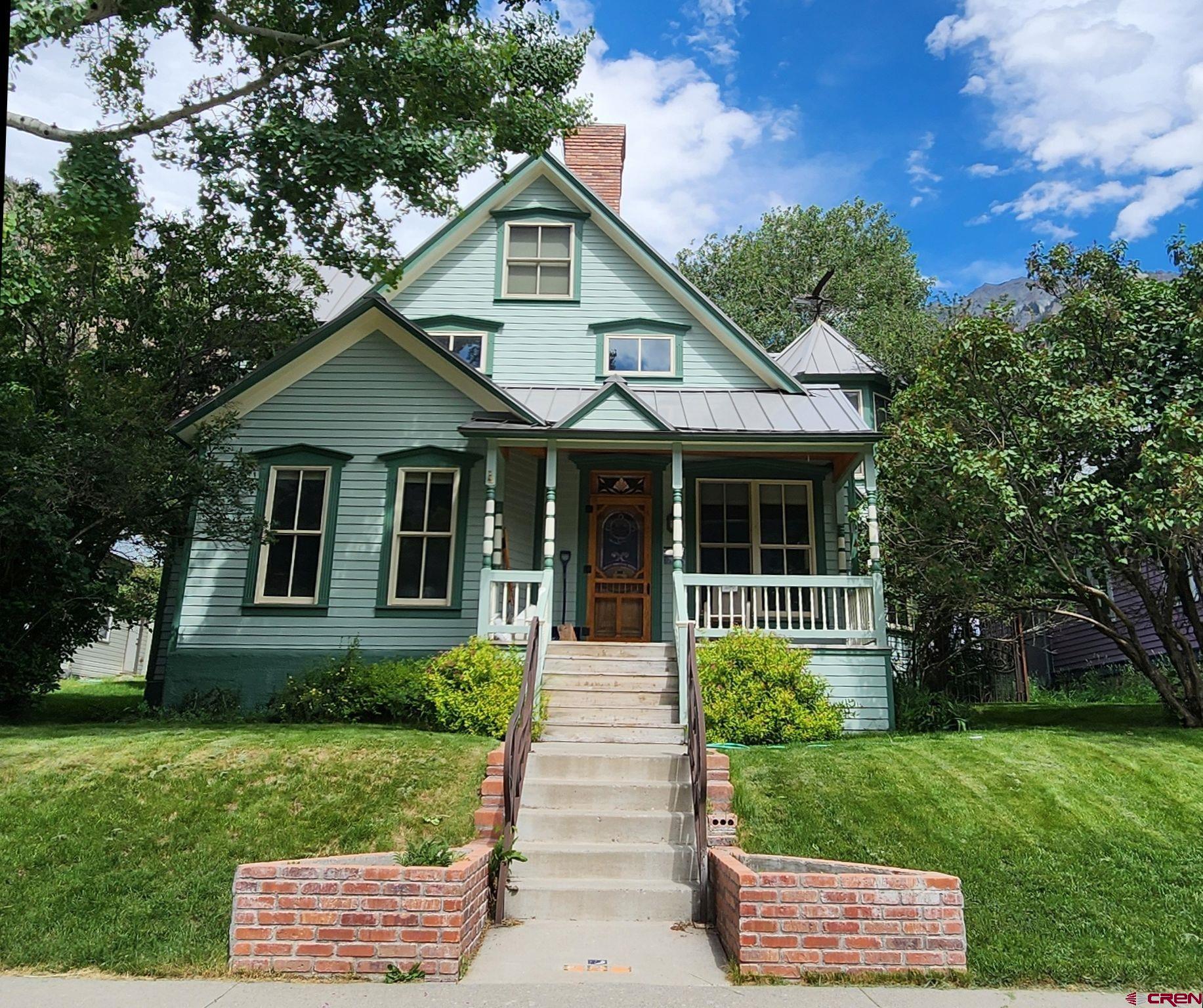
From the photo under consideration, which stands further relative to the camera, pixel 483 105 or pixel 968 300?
pixel 968 300

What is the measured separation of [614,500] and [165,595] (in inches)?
285

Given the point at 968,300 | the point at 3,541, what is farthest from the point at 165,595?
the point at 968,300

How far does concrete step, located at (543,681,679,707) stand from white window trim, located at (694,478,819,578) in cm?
386

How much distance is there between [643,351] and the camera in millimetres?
14633

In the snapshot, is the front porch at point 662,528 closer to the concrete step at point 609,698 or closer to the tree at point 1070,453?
the tree at point 1070,453

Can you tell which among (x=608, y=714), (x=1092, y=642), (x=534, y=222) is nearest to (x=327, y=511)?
(x=608, y=714)

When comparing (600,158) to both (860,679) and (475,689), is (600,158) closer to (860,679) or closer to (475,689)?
(860,679)

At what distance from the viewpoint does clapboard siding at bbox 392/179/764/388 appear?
47.6 feet

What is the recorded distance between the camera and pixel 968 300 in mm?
26844

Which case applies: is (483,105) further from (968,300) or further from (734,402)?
(968,300)

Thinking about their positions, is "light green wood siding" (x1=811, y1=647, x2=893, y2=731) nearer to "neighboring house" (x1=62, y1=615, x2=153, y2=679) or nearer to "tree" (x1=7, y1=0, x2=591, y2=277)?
"tree" (x1=7, y1=0, x2=591, y2=277)

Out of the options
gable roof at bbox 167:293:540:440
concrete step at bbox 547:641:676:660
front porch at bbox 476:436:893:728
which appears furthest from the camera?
front porch at bbox 476:436:893:728

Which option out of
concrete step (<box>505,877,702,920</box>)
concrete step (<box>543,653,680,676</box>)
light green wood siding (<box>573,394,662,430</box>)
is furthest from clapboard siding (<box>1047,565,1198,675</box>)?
concrete step (<box>505,877,702,920</box>)

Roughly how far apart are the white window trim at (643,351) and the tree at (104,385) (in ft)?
17.2
